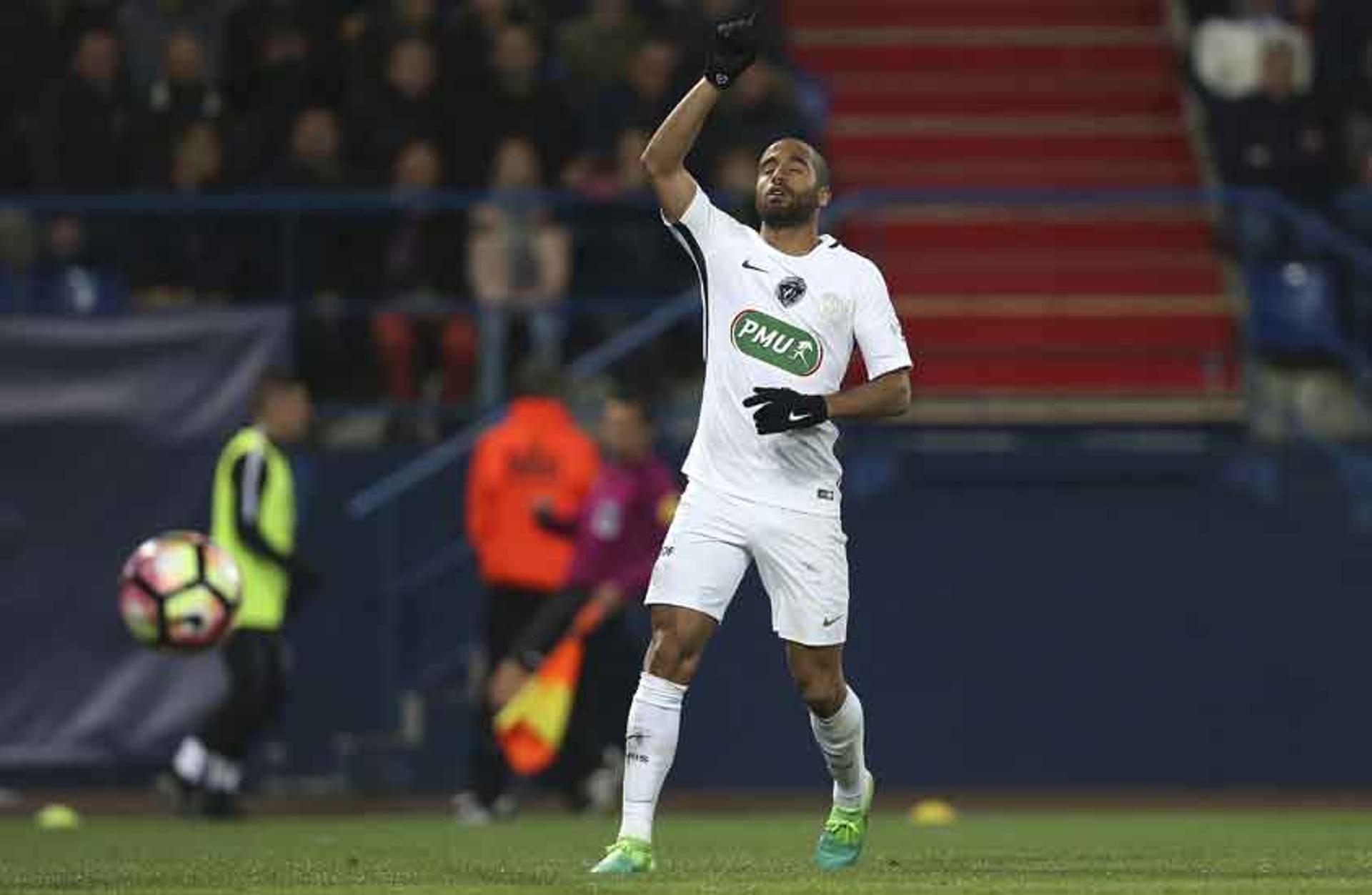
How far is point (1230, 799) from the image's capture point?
57.7 ft

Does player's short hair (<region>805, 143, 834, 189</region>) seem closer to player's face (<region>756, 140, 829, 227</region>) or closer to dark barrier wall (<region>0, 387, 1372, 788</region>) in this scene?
player's face (<region>756, 140, 829, 227</region>)

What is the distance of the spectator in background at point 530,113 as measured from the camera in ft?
61.9

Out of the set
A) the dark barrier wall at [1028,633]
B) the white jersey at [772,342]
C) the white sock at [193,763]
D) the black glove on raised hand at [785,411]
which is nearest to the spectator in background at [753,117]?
the dark barrier wall at [1028,633]

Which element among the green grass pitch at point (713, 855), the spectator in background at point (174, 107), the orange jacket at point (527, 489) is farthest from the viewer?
the spectator in background at point (174, 107)

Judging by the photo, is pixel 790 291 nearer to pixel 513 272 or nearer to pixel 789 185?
pixel 789 185

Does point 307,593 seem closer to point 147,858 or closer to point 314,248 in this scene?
point 314,248

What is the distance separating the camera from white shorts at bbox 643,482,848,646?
10133 millimetres

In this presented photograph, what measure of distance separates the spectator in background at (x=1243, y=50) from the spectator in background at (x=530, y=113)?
4.22m

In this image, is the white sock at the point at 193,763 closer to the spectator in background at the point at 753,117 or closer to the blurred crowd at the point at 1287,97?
the spectator in background at the point at 753,117

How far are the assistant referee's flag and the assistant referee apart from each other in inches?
46.3

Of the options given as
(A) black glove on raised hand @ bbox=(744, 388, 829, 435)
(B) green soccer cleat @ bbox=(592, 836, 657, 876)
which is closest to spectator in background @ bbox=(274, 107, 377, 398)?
(A) black glove on raised hand @ bbox=(744, 388, 829, 435)

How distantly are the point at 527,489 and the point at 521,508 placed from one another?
0.36 feet

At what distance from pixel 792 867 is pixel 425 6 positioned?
9870 millimetres

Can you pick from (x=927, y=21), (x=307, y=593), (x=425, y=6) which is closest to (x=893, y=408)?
(x=307, y=593)
